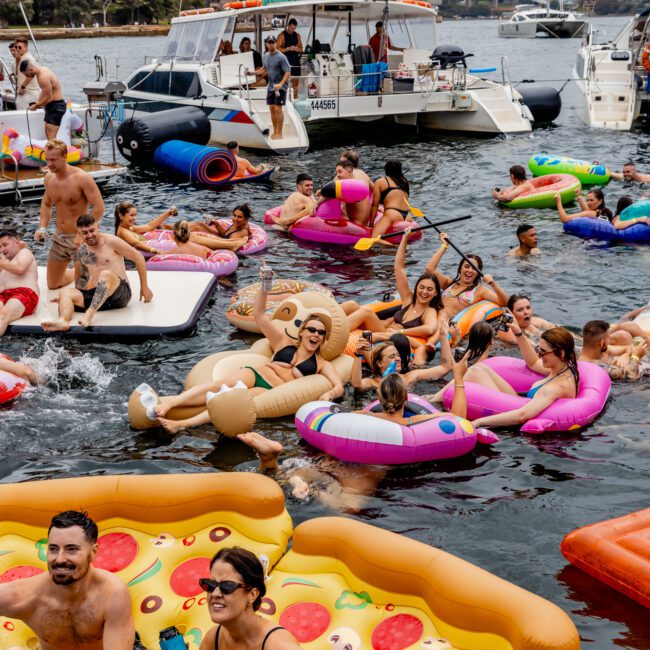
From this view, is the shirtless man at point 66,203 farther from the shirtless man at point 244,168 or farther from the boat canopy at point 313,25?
the boat canopy at point 313,25

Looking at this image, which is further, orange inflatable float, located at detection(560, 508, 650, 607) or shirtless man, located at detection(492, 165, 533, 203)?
shirtless man, located at detection(492, 165, 533, 203)

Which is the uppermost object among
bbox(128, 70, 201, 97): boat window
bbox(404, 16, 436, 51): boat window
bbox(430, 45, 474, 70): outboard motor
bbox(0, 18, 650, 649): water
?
bbox(404, 16, 436, 51): boat window

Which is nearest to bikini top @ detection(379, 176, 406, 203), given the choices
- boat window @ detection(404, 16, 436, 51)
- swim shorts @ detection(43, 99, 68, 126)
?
swim shorts @ detection(43, 99, 68, 126)

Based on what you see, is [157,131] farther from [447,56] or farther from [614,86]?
[614,86]

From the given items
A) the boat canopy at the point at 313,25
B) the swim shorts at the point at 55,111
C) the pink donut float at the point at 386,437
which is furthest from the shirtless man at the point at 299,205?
the boat canopy at the point at 313,25

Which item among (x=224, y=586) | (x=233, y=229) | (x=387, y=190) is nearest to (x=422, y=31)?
(x=387, y=190)

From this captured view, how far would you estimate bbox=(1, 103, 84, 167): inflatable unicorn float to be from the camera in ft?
51.1

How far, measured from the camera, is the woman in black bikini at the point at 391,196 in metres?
12.7

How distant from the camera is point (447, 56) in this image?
72.0 ft

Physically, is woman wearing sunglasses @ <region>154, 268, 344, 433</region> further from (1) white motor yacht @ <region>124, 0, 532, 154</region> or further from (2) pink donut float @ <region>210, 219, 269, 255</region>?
(1) white motor yacht @ <region>124, 0, 532, 154</region>

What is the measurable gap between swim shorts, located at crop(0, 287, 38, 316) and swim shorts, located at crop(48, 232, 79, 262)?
0.61 metres

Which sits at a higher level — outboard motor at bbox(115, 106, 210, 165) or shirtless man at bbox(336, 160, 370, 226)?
outboard motor at bbox(115, 106, 210, 165)

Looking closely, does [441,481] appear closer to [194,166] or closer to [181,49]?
[194,166]

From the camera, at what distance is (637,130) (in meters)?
23.2
